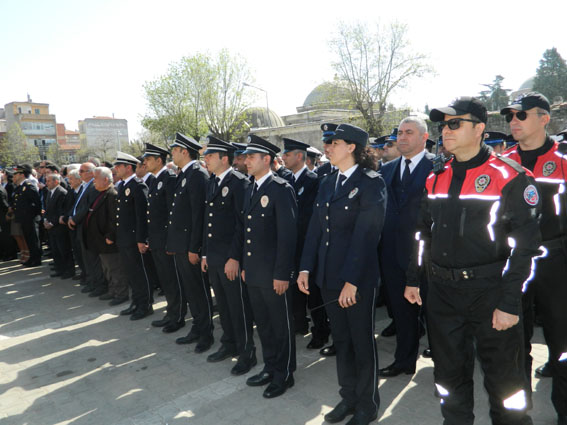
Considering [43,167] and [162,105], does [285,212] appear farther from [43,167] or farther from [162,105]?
[162,105]

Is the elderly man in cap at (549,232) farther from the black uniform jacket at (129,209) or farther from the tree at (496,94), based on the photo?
the tree at (496,94)

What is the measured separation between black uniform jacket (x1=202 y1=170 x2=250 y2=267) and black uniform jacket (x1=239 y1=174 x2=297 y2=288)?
45 cm

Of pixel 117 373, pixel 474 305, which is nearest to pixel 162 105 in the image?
pixel 117 373

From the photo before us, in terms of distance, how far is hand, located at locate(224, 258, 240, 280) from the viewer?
4227mm

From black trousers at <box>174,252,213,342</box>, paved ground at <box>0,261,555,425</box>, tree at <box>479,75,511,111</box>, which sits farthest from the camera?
tree at <box>479,75,511,111</box>

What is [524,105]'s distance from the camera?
3238 millimetres

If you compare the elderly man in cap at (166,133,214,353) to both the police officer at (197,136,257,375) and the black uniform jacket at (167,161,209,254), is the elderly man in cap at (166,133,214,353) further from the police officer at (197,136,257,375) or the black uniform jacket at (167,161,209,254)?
the police officer at (197,136,257,375)

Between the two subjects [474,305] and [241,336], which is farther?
[241,336]

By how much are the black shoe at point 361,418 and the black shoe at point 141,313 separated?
3.85 metres

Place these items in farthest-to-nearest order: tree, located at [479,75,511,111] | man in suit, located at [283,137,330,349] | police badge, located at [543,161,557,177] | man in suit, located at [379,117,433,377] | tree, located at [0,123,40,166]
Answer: tree, located at [0,123,40,166] → tree, located at [479,75,511,111] → man in suit, located at [283,137,330,349] → man in suit, located at [379,117,433,377] → police badge, located at [543,161,557,177]

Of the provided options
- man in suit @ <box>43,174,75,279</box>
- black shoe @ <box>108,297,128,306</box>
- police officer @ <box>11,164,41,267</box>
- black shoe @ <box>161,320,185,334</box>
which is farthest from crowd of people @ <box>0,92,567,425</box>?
police officer @ <box>11,164,41,267</box>

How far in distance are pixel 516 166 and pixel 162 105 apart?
35.8 m

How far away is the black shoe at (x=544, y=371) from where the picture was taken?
3848 mm

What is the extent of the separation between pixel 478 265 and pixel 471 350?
23.2 inches
